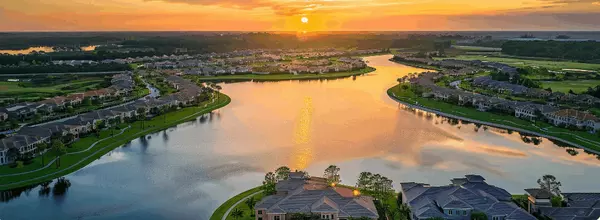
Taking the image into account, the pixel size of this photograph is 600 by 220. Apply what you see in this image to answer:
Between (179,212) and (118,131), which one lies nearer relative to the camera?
(179,212)

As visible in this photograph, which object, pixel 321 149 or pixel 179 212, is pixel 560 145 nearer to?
pixel 321 149

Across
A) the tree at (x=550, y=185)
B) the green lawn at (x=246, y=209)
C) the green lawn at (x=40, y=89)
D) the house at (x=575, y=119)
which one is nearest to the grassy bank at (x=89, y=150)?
the green lawn at (x=246, y=209)

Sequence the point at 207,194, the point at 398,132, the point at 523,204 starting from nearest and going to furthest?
the point at 523,204 → the point at 207,194 → the point at 398,132

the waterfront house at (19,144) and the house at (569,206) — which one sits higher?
the waterfront house at (19,144)

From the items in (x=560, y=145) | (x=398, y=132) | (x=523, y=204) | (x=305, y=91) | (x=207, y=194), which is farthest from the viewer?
(x=305, y=91)

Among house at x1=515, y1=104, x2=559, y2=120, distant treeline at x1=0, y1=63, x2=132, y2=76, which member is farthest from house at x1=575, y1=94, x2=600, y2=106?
distant treeline at x1=0, y1=63, x2=132, y2=76

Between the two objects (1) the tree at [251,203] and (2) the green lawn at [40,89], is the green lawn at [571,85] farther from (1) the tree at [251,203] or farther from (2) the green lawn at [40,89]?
→ (2) the green lawn at [40,89]

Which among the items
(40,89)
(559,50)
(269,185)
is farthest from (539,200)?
(559,50)

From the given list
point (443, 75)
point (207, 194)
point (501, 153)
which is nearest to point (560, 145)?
point (501, 153)
